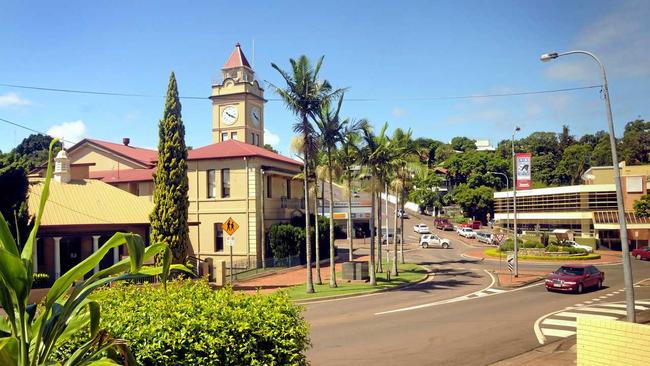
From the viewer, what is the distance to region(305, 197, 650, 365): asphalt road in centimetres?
1430

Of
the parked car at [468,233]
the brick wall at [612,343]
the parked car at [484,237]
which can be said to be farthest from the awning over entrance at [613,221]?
the brick wall at [612,343]

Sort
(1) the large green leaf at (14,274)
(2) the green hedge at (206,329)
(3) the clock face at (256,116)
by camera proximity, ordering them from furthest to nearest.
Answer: (3) the clock face at (256,116), (2) the green hedge at (206,329), (1) the large green leaf at (14,274)

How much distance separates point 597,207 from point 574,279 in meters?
37.2

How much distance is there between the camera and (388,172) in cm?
3195

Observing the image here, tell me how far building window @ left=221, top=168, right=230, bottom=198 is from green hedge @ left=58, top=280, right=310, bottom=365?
33115 mm

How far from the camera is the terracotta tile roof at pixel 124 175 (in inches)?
1617

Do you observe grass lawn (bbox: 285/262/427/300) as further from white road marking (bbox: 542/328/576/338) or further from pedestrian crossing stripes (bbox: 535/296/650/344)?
white road marking (bbox: 542/328/576/338)

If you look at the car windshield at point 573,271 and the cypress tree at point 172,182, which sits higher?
the cypress tree at point 172,182

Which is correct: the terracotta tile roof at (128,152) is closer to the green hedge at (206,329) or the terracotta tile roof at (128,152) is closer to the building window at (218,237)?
the building window at (218,237)

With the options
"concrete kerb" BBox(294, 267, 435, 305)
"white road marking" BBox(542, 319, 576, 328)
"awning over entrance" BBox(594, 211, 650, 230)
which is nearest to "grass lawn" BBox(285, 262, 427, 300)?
"concrete kerb" BBox(294, 267, 435, 305)

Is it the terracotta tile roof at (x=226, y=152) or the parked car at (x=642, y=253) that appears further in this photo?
the parked car at (x=642, y=253)

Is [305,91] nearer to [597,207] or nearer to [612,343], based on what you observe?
[612,343]

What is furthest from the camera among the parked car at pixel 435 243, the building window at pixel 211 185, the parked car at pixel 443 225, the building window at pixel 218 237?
the parked car at pixel 443 225

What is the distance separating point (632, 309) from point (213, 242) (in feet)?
101
